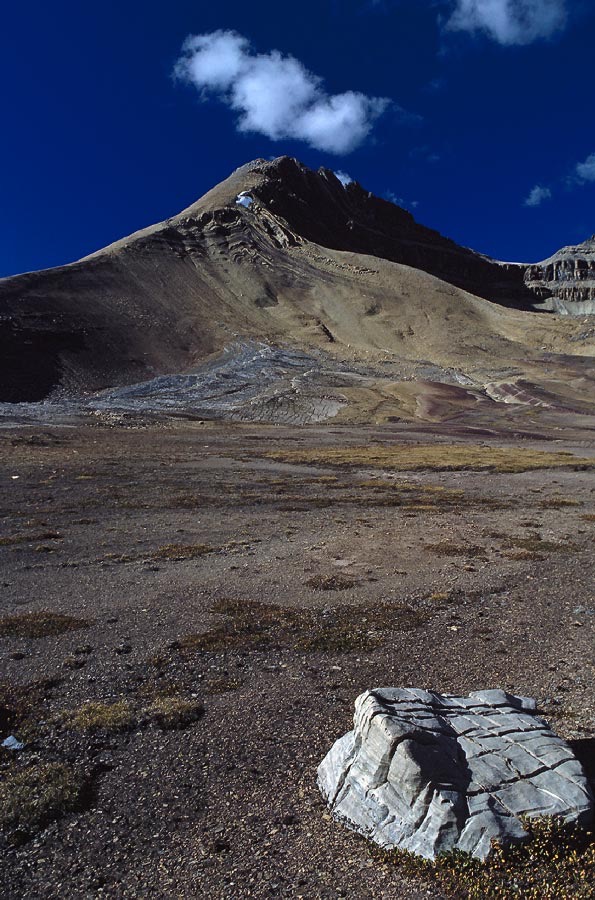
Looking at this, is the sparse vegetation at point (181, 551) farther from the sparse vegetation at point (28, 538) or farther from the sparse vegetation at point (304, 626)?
the sparse vegetation at point (304, 626)

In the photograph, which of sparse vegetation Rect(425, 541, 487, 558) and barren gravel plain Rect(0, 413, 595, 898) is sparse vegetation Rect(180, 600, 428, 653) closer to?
barren gravel plain Rect(0, 413, 595, 898)

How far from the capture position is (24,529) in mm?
24969

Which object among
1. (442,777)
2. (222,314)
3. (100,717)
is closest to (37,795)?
(100,717)

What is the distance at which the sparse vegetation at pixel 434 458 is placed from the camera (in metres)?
50.7

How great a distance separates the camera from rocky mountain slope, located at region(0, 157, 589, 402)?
11706cm

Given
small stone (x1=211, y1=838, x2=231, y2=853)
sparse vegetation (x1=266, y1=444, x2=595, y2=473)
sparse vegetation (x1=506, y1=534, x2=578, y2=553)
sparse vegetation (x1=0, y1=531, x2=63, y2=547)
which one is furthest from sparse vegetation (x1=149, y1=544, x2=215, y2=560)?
sparse vegetation (x1=266, y1=444, x2=595, y2=473)

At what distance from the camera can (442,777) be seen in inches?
284

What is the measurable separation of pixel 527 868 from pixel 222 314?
156388mm

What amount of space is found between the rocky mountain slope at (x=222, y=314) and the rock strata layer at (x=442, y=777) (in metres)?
105

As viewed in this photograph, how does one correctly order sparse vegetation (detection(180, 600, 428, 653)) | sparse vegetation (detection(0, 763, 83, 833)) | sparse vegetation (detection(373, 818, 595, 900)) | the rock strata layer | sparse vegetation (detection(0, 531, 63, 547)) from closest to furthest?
sparse vegetation (detection(373, 818, 595, 900)) < the rock strata layer < sparse vegetation (detection(0, 763, 83, 833)) < sparse vegetation (detection(180, 600, 428, 653)) < sparse vegetation (detection(0, 531, 63, 547))

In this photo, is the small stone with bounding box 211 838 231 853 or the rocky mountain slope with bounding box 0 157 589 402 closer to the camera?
the small stone with bounding box 211 838 231 853

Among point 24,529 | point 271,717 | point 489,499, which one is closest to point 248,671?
point 271,717

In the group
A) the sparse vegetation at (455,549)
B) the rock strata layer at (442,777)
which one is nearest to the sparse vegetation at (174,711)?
the rock strata layer at (442,777)

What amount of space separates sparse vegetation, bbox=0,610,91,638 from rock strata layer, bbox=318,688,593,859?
27.9 feet
